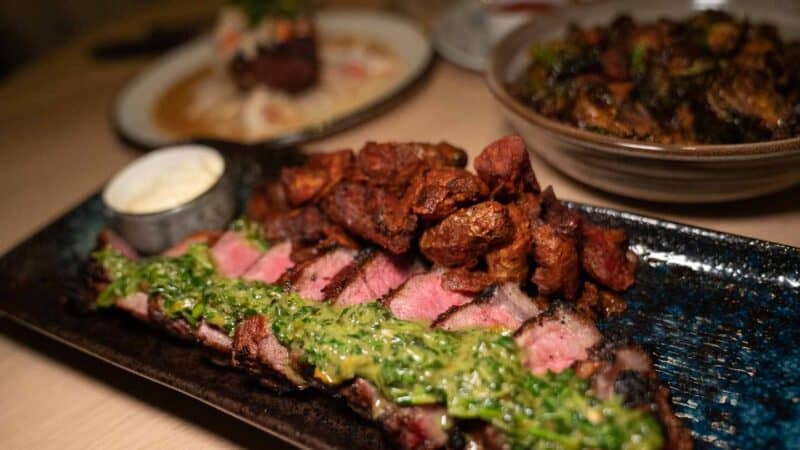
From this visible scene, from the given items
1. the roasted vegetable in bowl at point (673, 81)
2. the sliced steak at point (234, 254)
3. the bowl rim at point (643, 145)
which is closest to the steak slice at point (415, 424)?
the sliced steak at point (234, 254)

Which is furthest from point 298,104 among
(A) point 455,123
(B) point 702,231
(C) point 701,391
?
(C) point 701,391

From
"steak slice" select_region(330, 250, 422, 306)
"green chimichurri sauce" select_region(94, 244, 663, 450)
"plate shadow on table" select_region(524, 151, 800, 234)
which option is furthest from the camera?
"plate shadow on table" select_region(524, 151, 800, 234)

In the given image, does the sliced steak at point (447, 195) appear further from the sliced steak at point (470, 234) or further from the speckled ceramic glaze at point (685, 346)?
the speckled ceramic glaze at point (685, 346)

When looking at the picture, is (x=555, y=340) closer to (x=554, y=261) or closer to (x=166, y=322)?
(x=554, y=261)

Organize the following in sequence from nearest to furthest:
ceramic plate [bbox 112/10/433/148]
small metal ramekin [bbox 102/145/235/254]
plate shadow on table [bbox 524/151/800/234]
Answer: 1. plate shadow on table [bbox 524/151/800/234]
2. small metal ramekin [bbox 102/145/235/254]
3. ceramic plate [bbox 112/10/433/148]

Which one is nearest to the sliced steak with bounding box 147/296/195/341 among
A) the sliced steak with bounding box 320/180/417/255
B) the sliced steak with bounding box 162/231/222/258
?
the sliced steak with bounding box 162/231/222/258

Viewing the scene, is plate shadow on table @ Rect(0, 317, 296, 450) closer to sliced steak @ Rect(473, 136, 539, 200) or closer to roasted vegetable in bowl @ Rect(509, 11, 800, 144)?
sliced steak @ Rect(473, 136, 539, 200)
